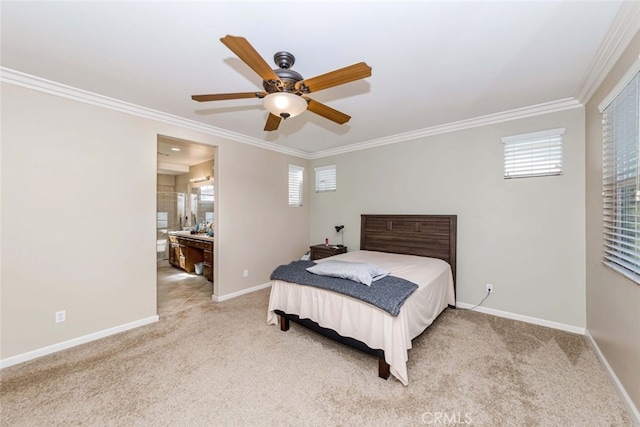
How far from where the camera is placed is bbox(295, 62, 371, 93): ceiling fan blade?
155cm

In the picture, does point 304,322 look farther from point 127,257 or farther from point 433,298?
point 127,257

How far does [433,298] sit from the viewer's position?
271 centimetres

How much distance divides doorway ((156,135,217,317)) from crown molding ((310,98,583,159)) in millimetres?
2812

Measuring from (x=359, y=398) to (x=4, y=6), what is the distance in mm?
3374

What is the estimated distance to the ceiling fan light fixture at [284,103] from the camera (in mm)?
1777

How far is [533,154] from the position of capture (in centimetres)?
304

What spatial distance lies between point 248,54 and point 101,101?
2.28 m

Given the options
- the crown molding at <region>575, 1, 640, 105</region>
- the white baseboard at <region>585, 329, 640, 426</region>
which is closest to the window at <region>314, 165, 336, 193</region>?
the crown molding at <region>575, 1, 640, 105</region>

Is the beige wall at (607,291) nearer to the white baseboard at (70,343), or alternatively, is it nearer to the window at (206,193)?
the white baseboard at (70,343)

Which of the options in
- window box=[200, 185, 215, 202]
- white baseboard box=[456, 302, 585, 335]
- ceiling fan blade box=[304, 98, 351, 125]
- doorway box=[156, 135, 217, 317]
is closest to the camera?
ceiling fan blade box=[304, 98, 351, 125]

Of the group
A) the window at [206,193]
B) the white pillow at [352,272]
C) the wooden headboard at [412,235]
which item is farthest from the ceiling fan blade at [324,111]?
the window at [206,193]

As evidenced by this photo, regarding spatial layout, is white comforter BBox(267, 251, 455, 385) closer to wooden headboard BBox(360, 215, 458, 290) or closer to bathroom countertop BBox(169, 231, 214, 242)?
wooden headboard BBox(360, 215, 458, 290)

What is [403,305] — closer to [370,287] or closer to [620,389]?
[370,287]
